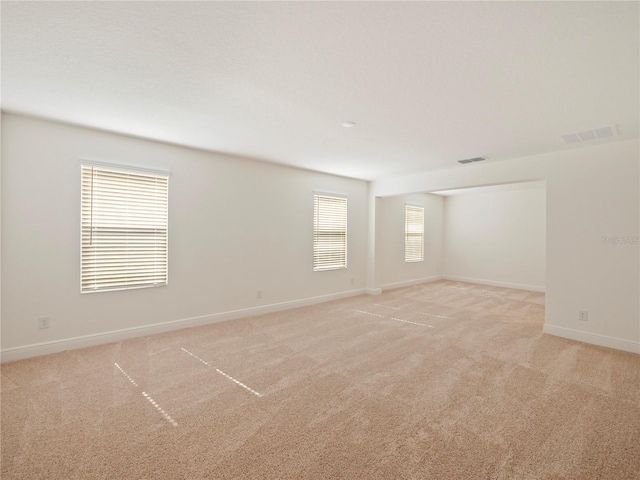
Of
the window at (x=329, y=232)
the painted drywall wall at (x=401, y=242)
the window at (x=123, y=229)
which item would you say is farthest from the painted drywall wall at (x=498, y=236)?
the window at (x=123, y=229)

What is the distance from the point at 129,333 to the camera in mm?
3879

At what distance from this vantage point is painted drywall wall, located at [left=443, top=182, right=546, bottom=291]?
739 cm

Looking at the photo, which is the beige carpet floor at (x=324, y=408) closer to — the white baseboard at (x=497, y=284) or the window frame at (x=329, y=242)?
the window frame at (x=329, y=242)

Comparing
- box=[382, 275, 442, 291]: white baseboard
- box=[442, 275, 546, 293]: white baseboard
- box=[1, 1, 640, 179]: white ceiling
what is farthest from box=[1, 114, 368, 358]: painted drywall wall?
box=[442, 275, 546, 293]: white baseboard

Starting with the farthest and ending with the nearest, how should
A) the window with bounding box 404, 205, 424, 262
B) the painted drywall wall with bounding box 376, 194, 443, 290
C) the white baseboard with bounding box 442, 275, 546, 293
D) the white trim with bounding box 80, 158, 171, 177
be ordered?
the window with bounding box 404, 205, 424, 262
the white baseboard with bounding box 442, 275, 546, 293
the painted drywall wall with bounding box 376, 194, 443, 290
the white trim with bounding box 80, 158, 171, 177

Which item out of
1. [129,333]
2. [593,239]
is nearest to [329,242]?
[129,333]

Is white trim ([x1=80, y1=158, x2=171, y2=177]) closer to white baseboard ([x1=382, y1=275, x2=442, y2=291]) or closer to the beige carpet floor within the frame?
the beige carpet floor

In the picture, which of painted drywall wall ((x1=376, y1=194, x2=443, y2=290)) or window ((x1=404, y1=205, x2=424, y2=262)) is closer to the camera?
painted drywall wall ((x1=376, y1=194, x2=443, y2=290))

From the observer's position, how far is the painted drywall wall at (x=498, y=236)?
7.39 m

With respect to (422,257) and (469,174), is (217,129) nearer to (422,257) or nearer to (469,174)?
(469,174)

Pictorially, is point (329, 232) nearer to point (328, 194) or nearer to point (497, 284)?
point (328, 194)

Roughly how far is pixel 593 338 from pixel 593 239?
1.23 m

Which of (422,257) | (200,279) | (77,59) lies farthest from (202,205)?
(422,257)

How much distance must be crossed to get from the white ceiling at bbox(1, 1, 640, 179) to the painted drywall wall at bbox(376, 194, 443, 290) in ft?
11.8
